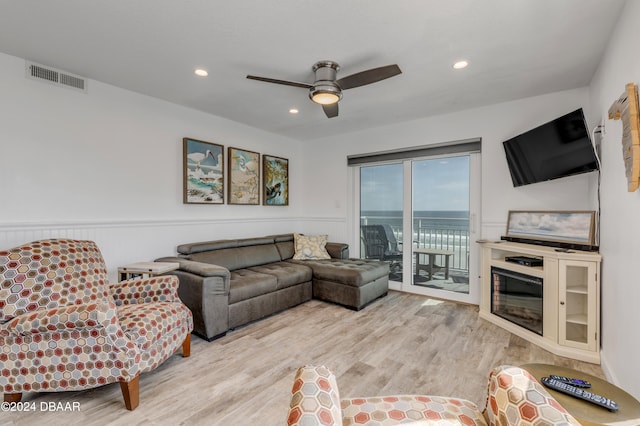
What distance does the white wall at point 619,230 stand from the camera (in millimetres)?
1748

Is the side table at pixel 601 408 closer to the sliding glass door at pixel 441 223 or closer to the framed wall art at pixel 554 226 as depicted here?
the framed wall art at pixel 554 226

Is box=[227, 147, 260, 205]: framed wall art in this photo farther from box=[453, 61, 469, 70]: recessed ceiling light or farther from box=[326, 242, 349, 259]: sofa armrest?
box=[453, 61, 469, 70]: recessed ceiling light

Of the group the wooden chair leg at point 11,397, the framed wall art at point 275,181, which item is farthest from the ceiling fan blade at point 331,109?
the wooden chair leg at point 11,397

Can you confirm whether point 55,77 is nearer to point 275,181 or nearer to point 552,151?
point 275,181

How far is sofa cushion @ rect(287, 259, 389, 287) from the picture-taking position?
377 cm

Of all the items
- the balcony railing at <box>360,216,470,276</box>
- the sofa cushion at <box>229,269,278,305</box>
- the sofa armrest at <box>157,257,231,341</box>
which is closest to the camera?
the sofa armrest at <box>157,257,231,341</box>

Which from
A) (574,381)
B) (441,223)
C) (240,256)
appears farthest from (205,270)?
(441,223)

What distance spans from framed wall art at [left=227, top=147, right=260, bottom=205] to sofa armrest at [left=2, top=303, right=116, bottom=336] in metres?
2.70

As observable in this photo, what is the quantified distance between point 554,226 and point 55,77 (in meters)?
5.07

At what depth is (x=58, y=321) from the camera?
5.75 feet

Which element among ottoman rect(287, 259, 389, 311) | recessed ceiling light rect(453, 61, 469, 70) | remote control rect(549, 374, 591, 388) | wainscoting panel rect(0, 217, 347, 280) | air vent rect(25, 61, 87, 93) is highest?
recessed ceiling light rect(453, 61, 469, 70)

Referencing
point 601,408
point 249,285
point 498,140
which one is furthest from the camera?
point 498,140

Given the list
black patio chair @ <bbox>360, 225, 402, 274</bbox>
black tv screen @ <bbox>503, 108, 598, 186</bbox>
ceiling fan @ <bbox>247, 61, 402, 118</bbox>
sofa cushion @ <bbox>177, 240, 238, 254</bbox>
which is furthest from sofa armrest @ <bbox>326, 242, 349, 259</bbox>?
ceiling fan @ <bbox>247, 61, 402, 118</bbox>

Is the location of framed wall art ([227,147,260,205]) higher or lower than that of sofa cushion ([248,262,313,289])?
higher
